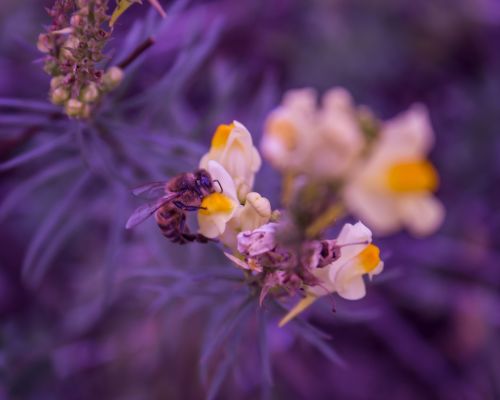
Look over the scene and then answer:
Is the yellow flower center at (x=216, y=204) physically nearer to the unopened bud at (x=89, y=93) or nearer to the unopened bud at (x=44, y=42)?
the unopened bud at (x=89, y=93)

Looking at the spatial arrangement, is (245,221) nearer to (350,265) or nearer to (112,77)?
(350,265)

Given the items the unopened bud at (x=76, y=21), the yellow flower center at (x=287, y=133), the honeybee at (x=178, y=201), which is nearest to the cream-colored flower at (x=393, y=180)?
the yellow flower center at (x=287, y=133)

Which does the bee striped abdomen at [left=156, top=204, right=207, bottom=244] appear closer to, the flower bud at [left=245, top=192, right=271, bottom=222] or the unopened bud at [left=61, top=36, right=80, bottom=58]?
the flower bud at [left=245, top=192, right=271, bottom=222]

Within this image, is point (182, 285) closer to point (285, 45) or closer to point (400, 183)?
point (400, 183)

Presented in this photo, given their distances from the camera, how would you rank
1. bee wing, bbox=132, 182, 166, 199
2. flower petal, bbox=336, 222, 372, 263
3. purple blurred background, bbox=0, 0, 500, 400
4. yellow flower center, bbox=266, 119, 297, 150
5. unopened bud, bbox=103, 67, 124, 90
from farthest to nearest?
purple blurred background, bbox=0, 0, 500, 400
unopened bud, bbox=103, 67, 124, 90
bee wing, bbox=132, 182, 166, 199
flower petal, bbox=336, 222, 372, 263
yellow flower center, bbox=266, 119, 297, 150

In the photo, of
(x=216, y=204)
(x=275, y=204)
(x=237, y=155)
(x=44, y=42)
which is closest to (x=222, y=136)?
(x=237, y=155)

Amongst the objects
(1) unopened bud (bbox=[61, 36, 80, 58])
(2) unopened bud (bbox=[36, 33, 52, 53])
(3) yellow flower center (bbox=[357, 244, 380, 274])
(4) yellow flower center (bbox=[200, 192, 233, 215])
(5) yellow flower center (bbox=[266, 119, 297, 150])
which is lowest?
(3) yellow flower center (bbox=[357, 244, 380, 274])

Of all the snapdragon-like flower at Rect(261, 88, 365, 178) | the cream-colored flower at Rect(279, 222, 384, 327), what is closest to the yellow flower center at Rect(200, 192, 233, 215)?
the cream-colored flower at Rect(279, 222, 384, 327)
